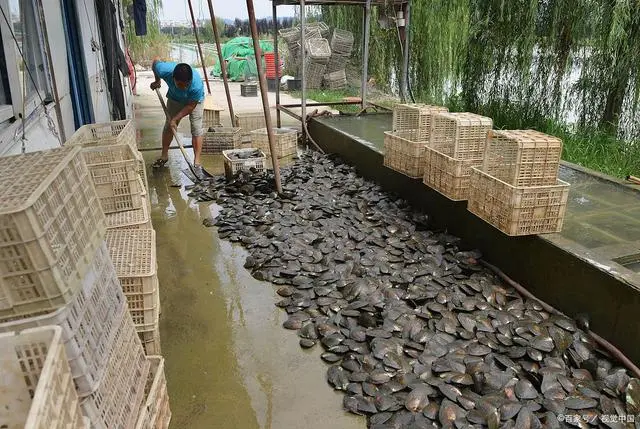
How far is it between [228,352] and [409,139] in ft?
10.1

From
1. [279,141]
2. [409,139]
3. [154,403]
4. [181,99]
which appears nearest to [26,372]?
[154,403]

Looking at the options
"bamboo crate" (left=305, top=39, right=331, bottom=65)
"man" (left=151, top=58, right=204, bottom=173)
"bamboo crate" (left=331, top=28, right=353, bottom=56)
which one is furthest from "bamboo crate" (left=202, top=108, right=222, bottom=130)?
"bamboo crate" (left=305, top=39, right=331, bottom=65)

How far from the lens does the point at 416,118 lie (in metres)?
5.08

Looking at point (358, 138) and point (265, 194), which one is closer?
point (265, 194)

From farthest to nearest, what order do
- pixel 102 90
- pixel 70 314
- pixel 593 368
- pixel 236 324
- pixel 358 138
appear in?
pixel 102 90 → pixel 358 138 → pixel 236 324 → pixel 593 368 → pixel 70 314

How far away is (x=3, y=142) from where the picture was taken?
9.55 ft

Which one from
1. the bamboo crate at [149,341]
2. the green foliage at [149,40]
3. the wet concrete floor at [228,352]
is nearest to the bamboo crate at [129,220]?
the wet concrete floor at [228,352]

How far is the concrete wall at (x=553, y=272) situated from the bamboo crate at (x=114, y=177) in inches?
110

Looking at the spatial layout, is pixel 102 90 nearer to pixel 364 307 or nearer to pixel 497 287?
pixel 364 307

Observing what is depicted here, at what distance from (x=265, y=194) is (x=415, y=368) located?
10.8ft

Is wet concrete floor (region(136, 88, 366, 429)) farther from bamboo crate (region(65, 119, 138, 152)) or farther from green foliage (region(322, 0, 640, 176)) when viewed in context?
green foliage (region(322, 0, 640, 176))

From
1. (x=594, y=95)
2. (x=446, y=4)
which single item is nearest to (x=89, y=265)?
(x=594, y=95)

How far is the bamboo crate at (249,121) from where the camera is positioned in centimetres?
811

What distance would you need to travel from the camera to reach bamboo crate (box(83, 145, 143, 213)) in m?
3.40
